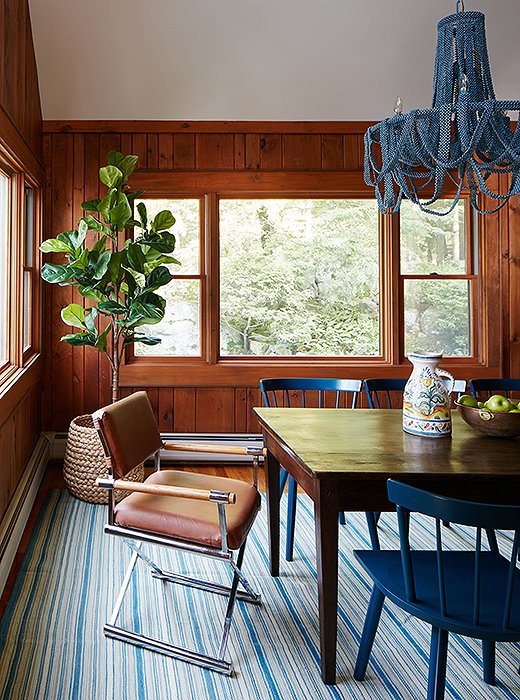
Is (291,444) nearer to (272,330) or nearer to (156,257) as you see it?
(156,257)

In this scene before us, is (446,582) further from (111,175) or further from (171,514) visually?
(111,175)

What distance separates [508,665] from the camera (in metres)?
2.01

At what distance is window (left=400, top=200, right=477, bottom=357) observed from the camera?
4.55m

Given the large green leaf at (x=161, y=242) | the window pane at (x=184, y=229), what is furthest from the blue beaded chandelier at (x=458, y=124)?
the window pane at (x=184, y=229)

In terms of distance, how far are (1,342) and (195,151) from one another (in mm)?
2130

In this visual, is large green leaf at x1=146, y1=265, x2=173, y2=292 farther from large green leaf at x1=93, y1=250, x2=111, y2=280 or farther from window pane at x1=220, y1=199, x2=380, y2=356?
window pane at x1=220, y1=199, x2=380, y2=356

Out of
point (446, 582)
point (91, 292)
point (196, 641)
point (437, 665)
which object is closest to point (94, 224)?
point (91, 292)

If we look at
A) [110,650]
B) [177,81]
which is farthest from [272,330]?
[110,650]

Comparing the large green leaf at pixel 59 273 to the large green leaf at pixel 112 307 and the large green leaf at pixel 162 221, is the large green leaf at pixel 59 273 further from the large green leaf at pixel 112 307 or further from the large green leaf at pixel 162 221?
the large green leaf at pixel 162 221

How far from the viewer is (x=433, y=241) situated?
4578 millimetres

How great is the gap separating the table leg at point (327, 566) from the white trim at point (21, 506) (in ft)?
4.74

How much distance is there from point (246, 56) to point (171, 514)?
3.31 m

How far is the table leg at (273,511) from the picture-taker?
2.64 m

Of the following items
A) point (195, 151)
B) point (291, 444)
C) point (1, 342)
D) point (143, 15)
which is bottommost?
point (291, 444)
